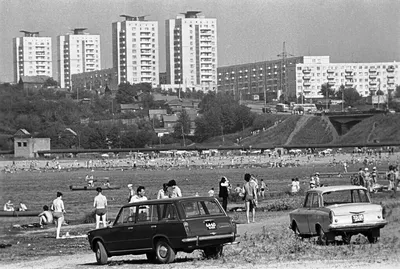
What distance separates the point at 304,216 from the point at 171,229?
4.30 meters

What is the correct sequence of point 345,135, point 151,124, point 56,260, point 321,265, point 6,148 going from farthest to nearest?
point 151,124
point 6,148
point 345,135
point 56,260
point 321,265

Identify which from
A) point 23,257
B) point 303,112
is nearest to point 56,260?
point 23,257

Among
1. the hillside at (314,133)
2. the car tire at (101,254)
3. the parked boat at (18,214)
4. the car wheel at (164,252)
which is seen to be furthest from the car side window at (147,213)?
the hillside at (314,133)

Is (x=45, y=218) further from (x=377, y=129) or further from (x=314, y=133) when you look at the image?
(x=314, y=133)

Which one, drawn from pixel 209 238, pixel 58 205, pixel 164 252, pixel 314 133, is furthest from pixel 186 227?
pixel 314 133

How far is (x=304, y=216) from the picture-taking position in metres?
23.2

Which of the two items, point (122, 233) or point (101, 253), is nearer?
point (122, 233)

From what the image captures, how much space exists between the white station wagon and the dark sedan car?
2372mm

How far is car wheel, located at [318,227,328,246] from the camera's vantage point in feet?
72.1

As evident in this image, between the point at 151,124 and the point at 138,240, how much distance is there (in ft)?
572

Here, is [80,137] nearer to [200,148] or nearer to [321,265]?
[200,148]

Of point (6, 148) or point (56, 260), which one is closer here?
point (56, 260)

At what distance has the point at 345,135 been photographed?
6048 inches

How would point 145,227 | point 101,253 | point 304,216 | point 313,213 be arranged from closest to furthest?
point 145,227, point 101,253, point 313,213, point 304,216
